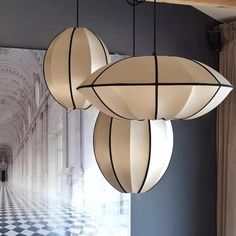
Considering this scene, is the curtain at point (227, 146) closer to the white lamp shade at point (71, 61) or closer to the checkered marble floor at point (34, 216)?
the checkered marble floor at point (34, 216)

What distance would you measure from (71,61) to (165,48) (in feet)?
6.29

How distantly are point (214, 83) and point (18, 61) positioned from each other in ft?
6.81

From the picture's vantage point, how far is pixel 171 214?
3.15 m

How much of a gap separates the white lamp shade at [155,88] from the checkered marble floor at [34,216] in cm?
198

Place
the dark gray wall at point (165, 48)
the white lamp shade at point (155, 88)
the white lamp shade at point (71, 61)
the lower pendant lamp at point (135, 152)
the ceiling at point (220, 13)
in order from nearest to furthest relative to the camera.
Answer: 1. the white lamp shade at point (155, 88)
2. the lower pendant lamp at point (135, 152)
3. the white lamp shade at point (71, 61)
4. the dark gray wall at point (165, 48)
5. the ceiling at point (220, 13)

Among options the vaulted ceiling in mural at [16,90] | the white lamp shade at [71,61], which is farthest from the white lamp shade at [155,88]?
the vaulted ceiling in mural at [16,90]

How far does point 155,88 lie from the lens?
0.83m

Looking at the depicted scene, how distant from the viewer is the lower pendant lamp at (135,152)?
1.06m

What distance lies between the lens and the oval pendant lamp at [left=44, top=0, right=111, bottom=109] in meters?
1.31

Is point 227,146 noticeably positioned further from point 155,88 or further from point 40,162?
point 155,88

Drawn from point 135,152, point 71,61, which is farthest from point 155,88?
point 71,61

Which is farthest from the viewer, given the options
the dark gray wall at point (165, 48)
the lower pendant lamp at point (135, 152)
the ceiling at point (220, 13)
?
the ceiling at point (220, 13)

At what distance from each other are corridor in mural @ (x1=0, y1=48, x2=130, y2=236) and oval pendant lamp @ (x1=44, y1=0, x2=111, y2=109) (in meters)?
1.45

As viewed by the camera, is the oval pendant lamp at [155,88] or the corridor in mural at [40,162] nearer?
the oval pendant lamp at [155,88]
